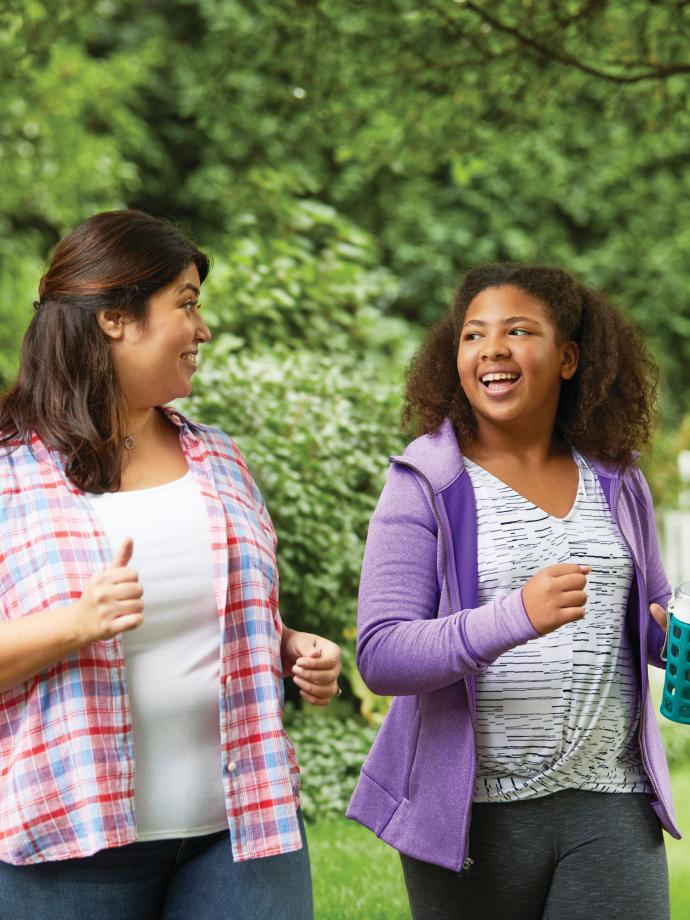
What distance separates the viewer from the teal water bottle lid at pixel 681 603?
2.20 metres

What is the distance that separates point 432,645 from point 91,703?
0.60 meters

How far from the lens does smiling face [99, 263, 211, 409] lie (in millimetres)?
2221

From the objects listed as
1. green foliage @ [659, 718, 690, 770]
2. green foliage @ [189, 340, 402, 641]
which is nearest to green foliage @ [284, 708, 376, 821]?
green foliage @ [189, 340, 402, 641]

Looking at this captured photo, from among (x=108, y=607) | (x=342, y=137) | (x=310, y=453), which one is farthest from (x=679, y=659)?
(x=342, y=137)

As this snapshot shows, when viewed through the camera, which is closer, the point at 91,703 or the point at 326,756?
the point at 91,703

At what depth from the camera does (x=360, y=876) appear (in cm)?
438

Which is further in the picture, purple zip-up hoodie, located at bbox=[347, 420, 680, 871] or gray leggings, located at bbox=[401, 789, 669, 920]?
gray leggings, located at bbox=[401, 789, 669, 920]

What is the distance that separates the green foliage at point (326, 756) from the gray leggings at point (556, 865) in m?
2.79

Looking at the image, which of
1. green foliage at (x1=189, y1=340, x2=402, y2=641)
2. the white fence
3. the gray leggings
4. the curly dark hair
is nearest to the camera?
the gray leggings

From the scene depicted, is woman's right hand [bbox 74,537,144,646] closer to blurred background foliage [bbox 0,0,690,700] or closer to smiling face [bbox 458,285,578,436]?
smiling face [bbox 458,285,578,436]

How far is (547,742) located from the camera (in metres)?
2.32

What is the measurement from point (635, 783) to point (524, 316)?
0.94 meters

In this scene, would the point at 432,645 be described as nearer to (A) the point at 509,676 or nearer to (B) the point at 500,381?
(A) the point at 509,676

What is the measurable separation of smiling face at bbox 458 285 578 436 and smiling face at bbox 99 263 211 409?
58 centimetres
